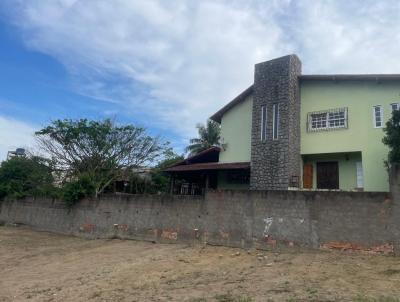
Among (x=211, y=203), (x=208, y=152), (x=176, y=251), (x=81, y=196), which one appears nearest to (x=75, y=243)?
(x=81, y=196)

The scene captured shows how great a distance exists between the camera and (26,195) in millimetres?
21938

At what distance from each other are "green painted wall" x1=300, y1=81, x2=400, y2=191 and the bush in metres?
10.5

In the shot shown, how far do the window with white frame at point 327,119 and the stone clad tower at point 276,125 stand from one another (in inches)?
28.3

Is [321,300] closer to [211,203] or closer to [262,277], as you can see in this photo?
[262,277]

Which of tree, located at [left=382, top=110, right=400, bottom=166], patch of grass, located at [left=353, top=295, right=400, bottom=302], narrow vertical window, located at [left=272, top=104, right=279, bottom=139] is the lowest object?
patch of grass, located at [left=353, top=295, right=400, bottom=302]

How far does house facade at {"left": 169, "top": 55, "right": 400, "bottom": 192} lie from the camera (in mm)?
16203

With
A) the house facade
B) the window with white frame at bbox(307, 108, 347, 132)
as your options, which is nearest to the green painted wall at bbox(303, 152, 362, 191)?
the house facade

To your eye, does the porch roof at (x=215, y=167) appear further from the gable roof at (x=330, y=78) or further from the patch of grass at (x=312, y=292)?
the patch of grass at (x=312, y=292)

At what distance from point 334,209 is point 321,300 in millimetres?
4393

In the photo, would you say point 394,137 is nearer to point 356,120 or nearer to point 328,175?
point 356,120

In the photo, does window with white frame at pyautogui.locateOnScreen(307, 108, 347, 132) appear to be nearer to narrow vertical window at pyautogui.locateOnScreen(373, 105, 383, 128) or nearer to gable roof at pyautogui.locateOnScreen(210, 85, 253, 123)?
narrow vertical window at pyautogui.locateOnScreen(373, 105, 383, 128)

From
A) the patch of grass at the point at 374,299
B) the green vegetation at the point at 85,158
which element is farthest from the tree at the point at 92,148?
the patch of grass at the point at 374,299

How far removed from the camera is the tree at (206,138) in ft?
112

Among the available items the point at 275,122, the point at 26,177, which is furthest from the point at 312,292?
the point at 26,177
